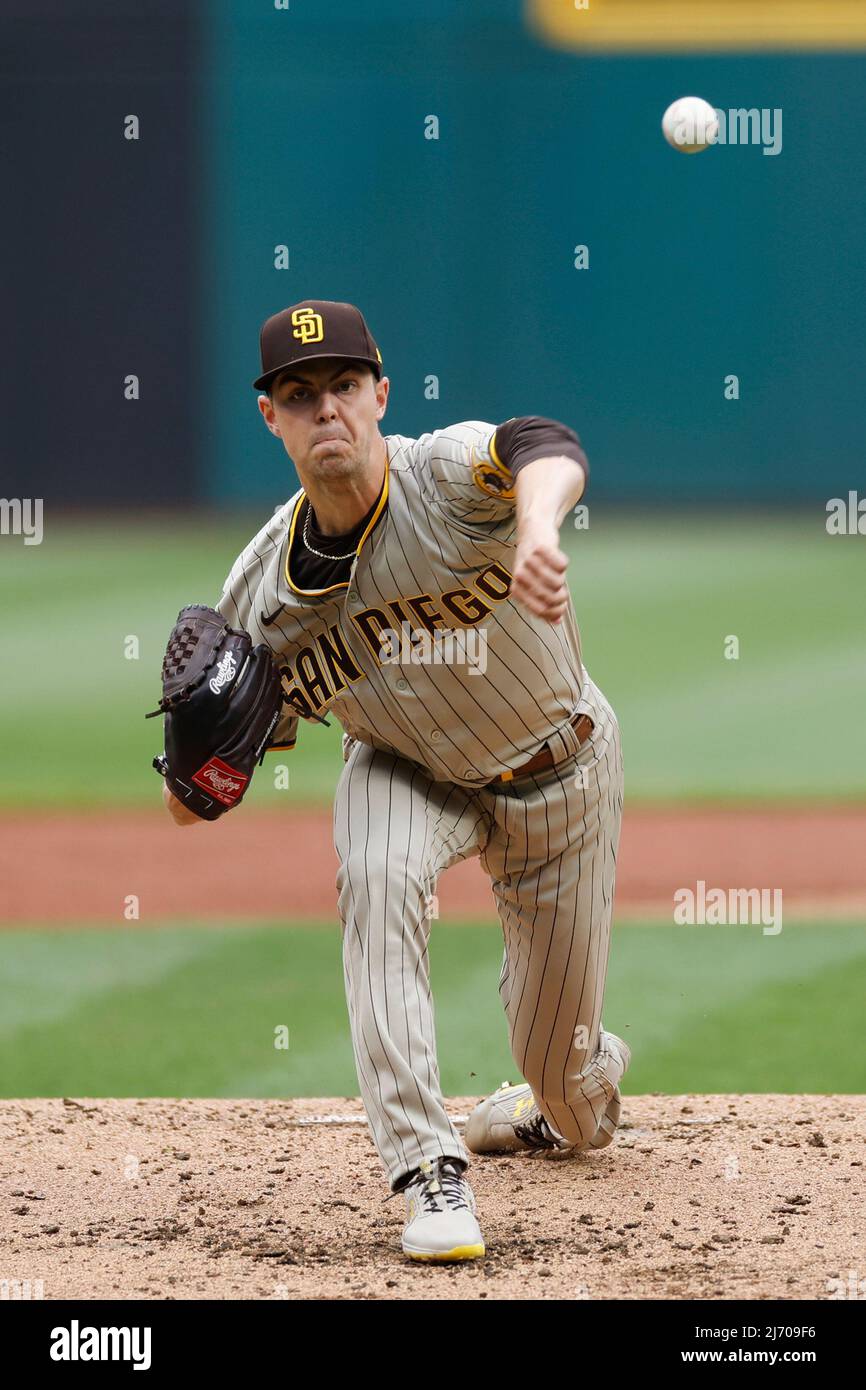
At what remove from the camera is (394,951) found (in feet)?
10.5

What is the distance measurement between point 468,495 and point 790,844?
18.1 ft

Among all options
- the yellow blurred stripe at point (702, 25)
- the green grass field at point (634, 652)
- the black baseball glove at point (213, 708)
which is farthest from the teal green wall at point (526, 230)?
the black baseball glove at point (213, 708)

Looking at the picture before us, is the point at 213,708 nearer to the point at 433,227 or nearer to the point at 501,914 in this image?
the point at 501,914

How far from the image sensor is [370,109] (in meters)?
16.6

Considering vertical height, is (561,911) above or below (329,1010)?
above

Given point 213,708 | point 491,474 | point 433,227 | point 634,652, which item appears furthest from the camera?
point 433,227

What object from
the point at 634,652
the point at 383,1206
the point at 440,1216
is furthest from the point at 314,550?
the point at 634,652

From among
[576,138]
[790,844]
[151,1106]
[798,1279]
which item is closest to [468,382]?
[576,138]

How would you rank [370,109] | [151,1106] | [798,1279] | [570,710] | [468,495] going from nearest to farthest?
[798,1279]
[468,495]
[570,710]
[151,1106]
[370,109]

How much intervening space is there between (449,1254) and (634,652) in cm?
1048

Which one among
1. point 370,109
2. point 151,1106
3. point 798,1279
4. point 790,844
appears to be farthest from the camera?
point 370,109

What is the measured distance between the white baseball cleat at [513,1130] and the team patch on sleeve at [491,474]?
5.18ft

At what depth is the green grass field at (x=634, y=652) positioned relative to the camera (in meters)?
10.3

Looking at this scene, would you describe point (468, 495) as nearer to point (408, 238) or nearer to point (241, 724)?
point (241, 724)
